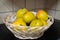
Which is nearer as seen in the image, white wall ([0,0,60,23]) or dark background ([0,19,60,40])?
dark background ([0,19,60,40])

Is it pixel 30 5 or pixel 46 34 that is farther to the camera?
pixel 30 5

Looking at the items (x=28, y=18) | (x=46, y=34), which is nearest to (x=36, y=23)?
(x=28, y=18)

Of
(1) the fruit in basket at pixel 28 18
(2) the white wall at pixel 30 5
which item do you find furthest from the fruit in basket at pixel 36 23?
(2) the white wall at pixel 30 5

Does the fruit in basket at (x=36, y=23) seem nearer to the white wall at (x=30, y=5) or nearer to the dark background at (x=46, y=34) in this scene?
the dark background at (x=46, y=34)

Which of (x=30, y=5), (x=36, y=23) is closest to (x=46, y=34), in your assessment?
(x=36, y=23)

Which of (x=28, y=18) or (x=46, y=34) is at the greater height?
(x=28, y=18)

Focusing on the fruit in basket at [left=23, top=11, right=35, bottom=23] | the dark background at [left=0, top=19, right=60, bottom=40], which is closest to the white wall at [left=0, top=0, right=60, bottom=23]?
the dark background at [left=0, top=19, right=60, bottom=40]

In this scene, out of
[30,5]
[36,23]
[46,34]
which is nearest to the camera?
[36,23]

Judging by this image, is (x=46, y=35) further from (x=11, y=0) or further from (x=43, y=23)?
(x=11, y=0)

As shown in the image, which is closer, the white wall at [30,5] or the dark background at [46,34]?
the dark background at [46,34]

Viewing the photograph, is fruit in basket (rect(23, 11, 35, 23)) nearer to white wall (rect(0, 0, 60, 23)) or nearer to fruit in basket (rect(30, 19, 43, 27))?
fruit in basket (rect(30, 19, 43, 27))

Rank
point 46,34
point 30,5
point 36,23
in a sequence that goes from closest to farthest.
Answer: point 36,23 → point 46,34 → point 30,5

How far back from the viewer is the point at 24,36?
666 mm

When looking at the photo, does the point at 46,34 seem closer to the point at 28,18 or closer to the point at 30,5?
the point at 28,18
